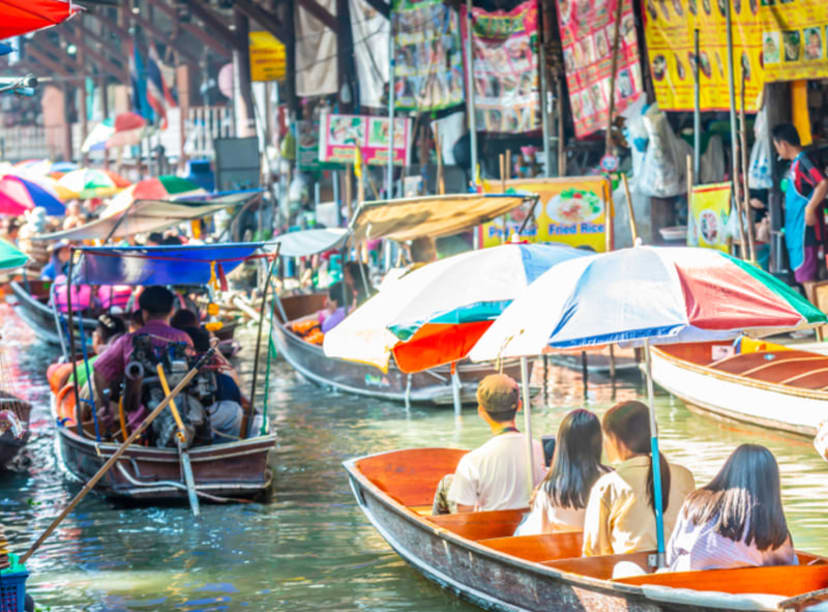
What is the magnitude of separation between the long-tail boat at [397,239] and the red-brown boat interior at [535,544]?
10.7ft

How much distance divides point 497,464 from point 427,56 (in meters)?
14.4

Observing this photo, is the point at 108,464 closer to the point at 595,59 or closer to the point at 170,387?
the point at 170,387

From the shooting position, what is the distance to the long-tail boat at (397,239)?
38.9 feet

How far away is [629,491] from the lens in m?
5.71

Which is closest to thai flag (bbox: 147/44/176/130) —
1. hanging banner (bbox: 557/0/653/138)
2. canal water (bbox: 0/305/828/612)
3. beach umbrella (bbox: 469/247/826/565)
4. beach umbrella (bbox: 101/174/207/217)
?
beach umbrella (bbox: 101/174/207/217)

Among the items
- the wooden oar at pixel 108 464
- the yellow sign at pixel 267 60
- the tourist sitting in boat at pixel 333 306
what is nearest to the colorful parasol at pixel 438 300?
the wooden oar at pixel 108 464

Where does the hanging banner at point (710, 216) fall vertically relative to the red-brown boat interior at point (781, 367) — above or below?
above

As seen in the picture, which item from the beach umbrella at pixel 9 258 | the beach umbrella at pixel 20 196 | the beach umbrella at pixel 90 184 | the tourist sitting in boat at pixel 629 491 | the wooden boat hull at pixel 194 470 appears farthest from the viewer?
the beach umbrella at pixel 90 184

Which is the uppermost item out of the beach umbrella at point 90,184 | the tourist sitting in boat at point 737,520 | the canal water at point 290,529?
the beach umbrella at point 90,184

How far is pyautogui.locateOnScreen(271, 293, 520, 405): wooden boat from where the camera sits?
43.6 feet

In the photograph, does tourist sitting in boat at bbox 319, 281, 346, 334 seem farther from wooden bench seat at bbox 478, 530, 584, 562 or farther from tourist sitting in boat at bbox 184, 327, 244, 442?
wooden bench seat at bbox 478, 530, 584, 562

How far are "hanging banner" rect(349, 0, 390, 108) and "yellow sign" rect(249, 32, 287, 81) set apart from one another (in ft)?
13.8

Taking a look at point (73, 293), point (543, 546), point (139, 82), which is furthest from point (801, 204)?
point (139, 82)

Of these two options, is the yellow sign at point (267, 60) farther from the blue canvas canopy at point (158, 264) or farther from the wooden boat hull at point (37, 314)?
the blue canvas canopy at point (158, 264)
